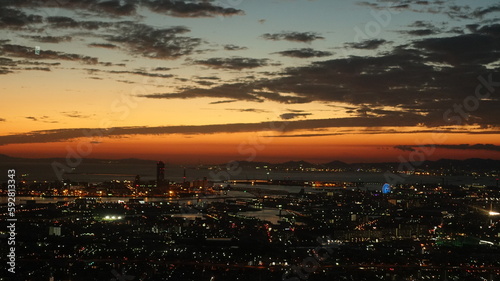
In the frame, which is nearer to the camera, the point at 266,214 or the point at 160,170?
the point at 266,214

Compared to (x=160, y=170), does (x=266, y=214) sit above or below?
below

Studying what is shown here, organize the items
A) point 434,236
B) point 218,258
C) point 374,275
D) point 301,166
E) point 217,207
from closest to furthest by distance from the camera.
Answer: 1. point 374,275
2. point 218,258
3. point 434,236
4. point 217,207
5. point 301,166

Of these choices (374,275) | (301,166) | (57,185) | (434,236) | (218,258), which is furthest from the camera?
(301,166)

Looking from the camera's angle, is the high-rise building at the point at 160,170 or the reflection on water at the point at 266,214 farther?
the high-rise building at the point at 160,170

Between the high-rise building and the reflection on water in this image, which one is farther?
the high-rise building

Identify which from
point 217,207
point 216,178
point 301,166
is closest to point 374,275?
point 217,207

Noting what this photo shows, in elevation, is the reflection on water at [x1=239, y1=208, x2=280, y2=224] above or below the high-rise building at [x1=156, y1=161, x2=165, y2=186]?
below

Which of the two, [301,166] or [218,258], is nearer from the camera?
[218,258]

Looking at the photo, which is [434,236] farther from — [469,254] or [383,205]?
[383,205]

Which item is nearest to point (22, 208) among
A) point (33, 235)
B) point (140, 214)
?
point (140, 214)

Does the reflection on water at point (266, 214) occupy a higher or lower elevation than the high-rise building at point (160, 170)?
lower
